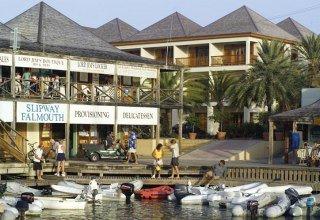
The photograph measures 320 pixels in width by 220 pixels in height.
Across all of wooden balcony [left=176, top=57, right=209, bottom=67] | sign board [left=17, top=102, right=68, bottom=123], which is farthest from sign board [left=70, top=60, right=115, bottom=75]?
wooden balcony [left=176, top=57, right=209, bottom=67]

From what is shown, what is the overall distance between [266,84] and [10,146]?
23572mm

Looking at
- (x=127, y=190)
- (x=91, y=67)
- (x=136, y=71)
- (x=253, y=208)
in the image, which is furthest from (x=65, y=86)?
(x=253, y=208)

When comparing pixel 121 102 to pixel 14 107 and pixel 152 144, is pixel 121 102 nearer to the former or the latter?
pixel 152 144

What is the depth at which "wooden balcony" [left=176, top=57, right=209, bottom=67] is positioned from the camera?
6719 centimetres

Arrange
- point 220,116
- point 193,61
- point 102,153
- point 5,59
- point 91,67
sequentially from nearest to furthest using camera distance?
1. point 5,59
2. point 102,153
3. point 91,67
4. point 220,116
5. point 193,61

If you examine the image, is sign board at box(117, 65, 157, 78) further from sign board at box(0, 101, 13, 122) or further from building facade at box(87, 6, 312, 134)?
building facade at box(87, 6, 312, 134)

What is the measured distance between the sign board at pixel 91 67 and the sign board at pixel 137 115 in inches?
88.8

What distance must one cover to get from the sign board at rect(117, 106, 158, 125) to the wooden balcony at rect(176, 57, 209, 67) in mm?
22166

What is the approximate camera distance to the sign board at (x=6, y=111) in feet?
123

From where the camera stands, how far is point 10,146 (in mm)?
35125

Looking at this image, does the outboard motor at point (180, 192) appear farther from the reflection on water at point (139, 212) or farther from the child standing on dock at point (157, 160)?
the child standing on dock at point (157, 160)

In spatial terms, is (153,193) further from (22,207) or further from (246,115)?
(246,115)

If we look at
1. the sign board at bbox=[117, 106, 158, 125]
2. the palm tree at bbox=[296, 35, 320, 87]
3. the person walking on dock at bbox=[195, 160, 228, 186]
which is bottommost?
the person walking on dock at bbox=[195, 160, 228, 186]

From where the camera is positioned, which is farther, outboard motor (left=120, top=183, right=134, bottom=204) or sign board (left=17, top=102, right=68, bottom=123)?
sign board (left=17, top=102, right=68, bottom=123)
